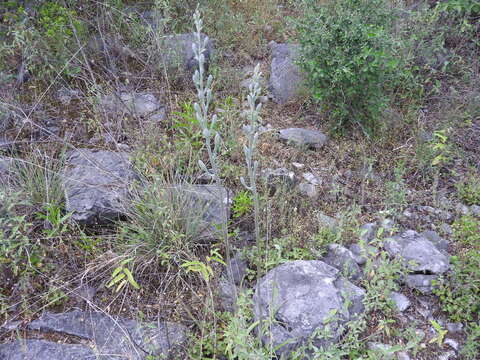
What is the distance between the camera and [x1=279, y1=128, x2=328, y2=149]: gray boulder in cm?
352

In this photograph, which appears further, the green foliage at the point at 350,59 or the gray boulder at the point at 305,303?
the green foliage at the point at 350,59

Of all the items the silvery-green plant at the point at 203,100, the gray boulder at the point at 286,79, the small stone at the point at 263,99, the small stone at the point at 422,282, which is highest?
the silvery-green plant at the point at 203,100

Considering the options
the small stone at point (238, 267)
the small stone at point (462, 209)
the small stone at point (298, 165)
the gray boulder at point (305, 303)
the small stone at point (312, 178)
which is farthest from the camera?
the small stone at point (298, 165)

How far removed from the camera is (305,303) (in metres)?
2.29

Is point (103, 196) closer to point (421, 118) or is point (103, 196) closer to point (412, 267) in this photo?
point (412, 267)

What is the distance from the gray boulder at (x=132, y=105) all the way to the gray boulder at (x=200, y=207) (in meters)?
1.11

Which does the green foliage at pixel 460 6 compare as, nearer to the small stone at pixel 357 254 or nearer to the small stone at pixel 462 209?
the small stone at pixel 462 209

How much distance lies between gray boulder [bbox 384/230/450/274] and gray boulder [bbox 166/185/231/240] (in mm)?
1185

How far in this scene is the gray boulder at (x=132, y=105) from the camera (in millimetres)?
3639

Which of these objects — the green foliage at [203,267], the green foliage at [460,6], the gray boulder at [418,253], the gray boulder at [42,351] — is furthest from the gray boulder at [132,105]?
the green foliage at [460,6]

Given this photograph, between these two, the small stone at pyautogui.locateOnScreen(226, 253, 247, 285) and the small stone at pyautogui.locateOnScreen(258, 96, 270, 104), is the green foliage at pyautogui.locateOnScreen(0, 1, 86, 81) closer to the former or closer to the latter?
the small stone at pyautogui.locateOnScreen(258, 96, 270, 104)

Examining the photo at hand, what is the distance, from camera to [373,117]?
11.5ft

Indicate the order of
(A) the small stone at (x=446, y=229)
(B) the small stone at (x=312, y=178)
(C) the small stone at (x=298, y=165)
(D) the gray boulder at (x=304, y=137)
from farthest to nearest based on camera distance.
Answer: (D) the gray boulder at (x=304, y=137), (C) the small stone at (x=298, y=165), (B) the small stone at (x=312, y=178), (A) the small stone at (x=446, y=229)

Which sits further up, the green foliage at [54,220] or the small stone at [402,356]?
the green foliage at [54,220]
